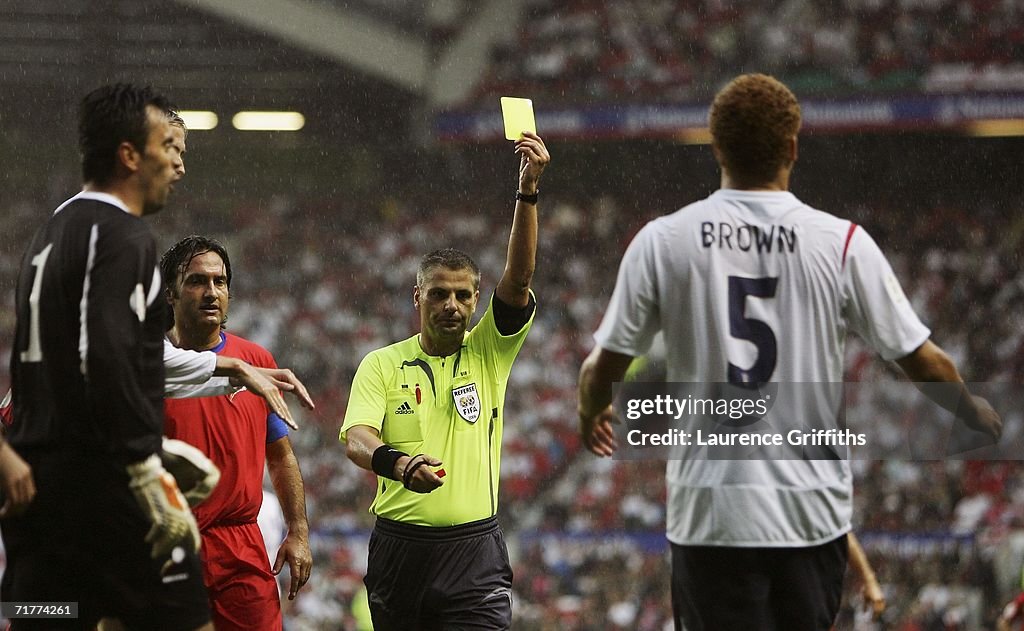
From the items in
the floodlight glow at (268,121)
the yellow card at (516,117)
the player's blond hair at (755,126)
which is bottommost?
the player's blond hair at (755,126)

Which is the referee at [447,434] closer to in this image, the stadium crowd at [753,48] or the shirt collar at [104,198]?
the shirt collar at [104,198]

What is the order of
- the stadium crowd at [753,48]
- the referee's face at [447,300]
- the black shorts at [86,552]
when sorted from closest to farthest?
the black shorts at [86,552], the referee's face at [447,300], the stadium crowd at [753,48]

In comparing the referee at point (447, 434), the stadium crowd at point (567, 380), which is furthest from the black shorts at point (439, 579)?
the stadium crowd at point (567, 380)

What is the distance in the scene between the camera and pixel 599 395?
9.80 ft

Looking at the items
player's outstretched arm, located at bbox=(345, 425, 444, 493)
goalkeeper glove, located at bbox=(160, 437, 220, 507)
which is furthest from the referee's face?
goalkeeper glove, located at bbox=(160, 437, 220, 507)

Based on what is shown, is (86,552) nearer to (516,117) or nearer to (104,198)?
(104,198)

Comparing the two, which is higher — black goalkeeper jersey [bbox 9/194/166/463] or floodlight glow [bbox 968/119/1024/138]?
floodlight glow [bbox 968/119/1024/138]

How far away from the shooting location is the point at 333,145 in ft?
64.0

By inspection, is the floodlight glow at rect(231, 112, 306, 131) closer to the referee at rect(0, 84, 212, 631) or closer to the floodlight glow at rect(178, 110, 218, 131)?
the floodlight glow at rect(178, 110, 218, 131)

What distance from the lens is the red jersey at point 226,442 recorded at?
14.3 ft

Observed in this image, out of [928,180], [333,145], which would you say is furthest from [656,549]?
[333,145]

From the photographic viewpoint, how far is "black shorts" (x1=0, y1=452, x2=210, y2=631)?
9.78 feet

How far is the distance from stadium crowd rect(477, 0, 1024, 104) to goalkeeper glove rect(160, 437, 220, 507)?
46.9ft

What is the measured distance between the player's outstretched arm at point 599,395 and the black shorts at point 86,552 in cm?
108
